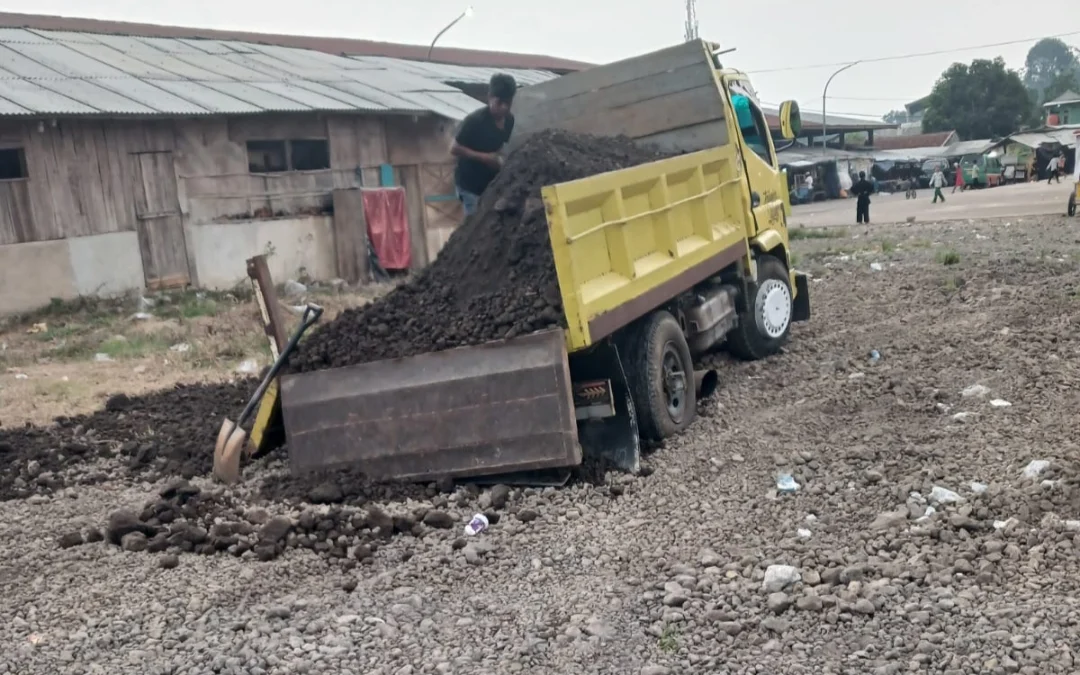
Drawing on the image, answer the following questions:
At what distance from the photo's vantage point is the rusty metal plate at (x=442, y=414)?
476 centimetres

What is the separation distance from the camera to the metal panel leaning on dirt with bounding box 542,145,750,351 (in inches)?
189

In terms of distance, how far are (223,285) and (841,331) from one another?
9.85 m

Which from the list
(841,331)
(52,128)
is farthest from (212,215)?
(841,331)

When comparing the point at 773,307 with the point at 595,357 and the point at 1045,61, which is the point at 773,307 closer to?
the point at 595,357

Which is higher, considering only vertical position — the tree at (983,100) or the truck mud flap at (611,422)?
the tree at (983,100)

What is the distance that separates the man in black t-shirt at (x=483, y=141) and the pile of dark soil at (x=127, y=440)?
229cm

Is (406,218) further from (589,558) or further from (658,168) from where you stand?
(589,558)

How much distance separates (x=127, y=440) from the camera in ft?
21.3

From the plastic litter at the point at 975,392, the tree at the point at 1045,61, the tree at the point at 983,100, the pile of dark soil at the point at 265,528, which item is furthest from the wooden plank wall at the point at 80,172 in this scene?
the tree at the point at 1045,61

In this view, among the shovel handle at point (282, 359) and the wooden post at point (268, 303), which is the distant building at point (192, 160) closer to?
the wooden post at point (268, 303)

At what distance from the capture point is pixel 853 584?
3568mm

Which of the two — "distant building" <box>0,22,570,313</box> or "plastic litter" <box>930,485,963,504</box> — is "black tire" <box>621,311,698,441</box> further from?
"distant building" <box>0,22,570,313</box>

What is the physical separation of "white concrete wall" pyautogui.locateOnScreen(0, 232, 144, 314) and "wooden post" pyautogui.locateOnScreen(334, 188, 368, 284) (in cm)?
347

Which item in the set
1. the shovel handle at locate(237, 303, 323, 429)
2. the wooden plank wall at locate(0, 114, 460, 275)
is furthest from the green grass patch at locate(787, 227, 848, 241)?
the shovel handle at locate(237, 303, 323, 429)
